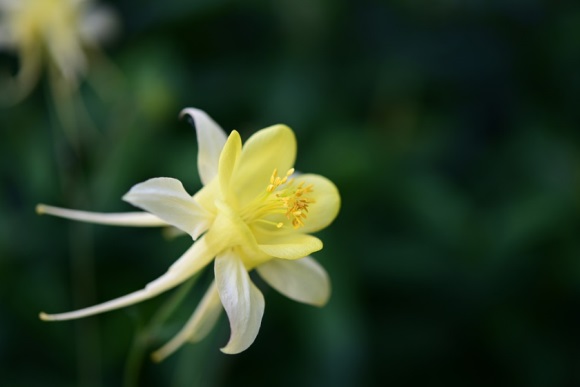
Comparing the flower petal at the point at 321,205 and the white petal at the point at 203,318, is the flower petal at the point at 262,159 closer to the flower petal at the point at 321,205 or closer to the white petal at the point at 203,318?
the flower petal at the point at 321,205

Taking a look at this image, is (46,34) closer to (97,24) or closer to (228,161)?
(97,24)

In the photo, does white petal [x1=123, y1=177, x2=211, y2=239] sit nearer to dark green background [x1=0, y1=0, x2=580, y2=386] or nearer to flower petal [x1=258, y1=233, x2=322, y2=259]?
flower petal [x1=258, y1=233, x2=322, y2=259]

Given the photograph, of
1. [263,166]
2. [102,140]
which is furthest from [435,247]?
[263,166]

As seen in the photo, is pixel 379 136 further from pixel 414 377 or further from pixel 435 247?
pixel 414 377

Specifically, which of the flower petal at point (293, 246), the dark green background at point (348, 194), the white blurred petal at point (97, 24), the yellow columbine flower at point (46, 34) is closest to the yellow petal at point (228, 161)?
the flower petal at point (293, 246)

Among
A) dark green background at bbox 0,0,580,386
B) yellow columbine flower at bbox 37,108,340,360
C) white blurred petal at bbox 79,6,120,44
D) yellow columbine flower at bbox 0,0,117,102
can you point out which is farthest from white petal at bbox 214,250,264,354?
white blurred petal at bbox 79,6,120,44
